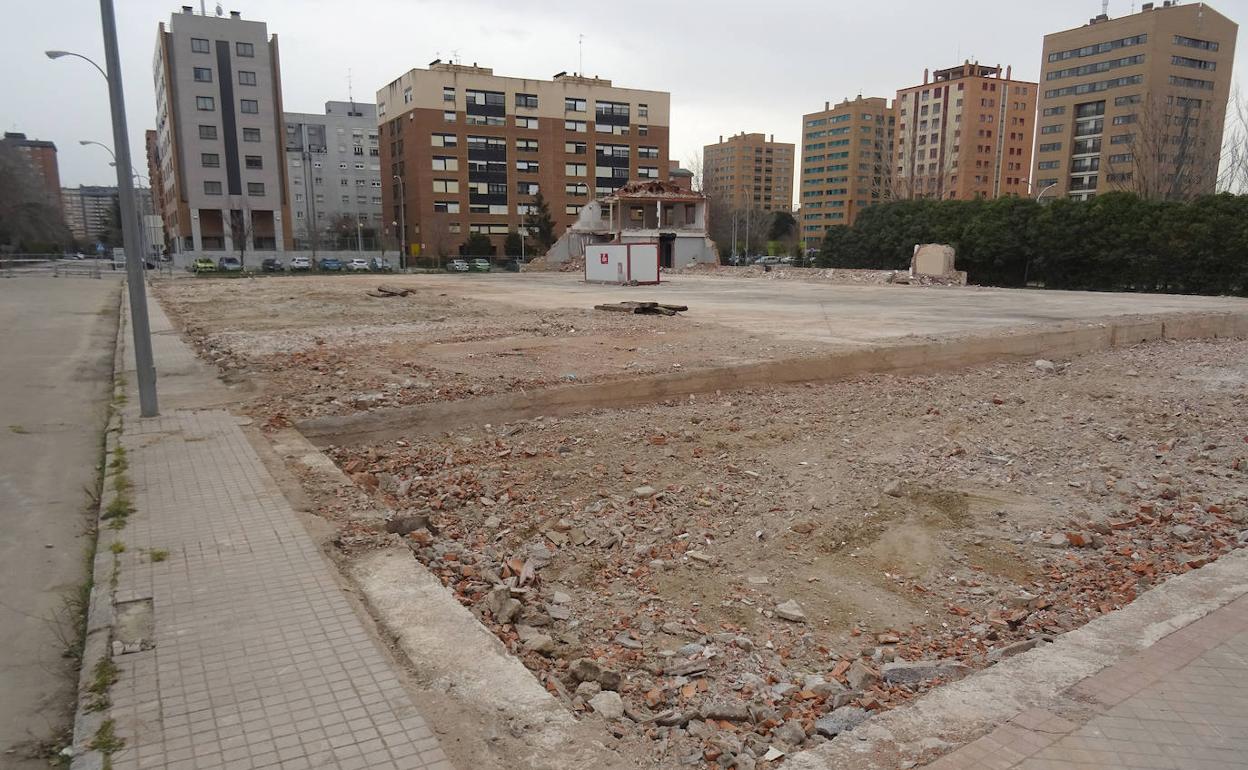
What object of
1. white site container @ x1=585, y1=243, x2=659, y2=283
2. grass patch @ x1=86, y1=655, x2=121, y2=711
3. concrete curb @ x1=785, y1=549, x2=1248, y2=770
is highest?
white site container @ x1=585, y1=243, x2=659, y2=283

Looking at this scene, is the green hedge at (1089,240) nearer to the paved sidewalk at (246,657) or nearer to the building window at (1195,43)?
the paved sidewalk at (246,657)

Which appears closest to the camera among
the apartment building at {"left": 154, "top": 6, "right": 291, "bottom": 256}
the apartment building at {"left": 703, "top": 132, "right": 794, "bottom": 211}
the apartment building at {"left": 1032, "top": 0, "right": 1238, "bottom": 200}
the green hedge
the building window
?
the green hedge

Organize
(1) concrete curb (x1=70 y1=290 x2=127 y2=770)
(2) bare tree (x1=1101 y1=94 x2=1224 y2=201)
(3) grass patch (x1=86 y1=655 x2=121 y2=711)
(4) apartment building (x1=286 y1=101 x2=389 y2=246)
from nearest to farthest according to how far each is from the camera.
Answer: (1) concrete curb (x1=70 y1=290 x2=127 y2=770) < (3) grass patch (x1=86 y1=655 x2=121 y2=711) < (2) bare tree (x1=1101 y1=94 x2=1224 y2=201) < (4) apartment building (x1=286 y1=101 x2=389 y2=246)

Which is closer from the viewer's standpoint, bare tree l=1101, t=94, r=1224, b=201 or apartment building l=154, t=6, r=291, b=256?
bare tree l=1101, t=94, r=1224, b=201

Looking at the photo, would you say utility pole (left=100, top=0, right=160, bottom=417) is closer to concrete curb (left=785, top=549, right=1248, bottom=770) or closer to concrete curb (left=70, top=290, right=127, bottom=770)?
concrete curb (left=70, top=290, right=127, bottom=770)

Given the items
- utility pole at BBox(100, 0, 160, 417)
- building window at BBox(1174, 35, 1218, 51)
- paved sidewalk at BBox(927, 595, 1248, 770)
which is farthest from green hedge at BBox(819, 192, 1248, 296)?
building window at BBox(1174, 35, 1218, 51)

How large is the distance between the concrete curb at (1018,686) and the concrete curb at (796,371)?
6582mm

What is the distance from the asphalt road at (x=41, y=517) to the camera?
11.2 ft

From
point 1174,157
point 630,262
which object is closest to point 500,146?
point 630,262

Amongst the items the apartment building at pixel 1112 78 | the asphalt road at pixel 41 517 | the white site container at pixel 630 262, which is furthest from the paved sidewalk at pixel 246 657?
the apartment building at pixel 1112 78

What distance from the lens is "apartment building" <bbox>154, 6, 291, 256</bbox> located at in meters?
75.9

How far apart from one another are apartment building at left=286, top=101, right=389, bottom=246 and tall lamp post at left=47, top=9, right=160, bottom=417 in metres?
107

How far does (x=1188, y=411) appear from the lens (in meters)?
10.1

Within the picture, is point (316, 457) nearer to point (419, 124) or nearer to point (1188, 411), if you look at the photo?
point (1188, 411)
